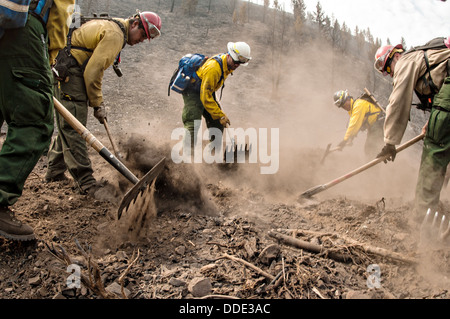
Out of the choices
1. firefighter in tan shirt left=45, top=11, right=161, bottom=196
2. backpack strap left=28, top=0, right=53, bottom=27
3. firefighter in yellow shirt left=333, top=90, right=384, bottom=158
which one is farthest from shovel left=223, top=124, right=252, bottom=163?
backpack strap left=28, top=0, right=53, bottom=27

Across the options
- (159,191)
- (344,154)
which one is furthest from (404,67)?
(344,154)

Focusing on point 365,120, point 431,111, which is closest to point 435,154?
point 431,111

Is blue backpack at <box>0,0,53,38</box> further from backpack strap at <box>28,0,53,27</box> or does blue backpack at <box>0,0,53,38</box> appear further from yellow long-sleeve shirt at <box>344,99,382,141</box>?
yellow long-sleeve shirt at <box>344,99,382,141</box>

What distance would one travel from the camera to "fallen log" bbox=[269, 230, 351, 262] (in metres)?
2.49

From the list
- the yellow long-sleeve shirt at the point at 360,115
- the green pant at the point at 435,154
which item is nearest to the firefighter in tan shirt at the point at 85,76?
the green pant at the point at 435,154

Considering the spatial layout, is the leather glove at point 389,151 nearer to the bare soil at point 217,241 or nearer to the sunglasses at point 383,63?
the bare soil at point 217,241

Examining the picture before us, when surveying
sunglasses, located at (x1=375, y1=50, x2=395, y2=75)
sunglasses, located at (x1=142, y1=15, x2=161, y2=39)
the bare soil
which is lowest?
the bare soil

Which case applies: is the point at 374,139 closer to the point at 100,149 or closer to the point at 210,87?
the point at 210,87

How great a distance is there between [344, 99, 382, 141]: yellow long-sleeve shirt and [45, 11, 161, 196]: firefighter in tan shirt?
4513 millimetres

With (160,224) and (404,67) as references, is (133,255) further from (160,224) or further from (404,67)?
(404,67)

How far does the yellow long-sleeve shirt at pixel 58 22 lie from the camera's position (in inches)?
85.4

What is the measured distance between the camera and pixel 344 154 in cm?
855

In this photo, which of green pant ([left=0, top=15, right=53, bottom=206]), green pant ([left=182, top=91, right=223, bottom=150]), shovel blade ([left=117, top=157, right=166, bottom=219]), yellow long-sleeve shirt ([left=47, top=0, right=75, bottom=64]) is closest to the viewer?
green pant ([left=0, top=15, right=53, bottom=206])

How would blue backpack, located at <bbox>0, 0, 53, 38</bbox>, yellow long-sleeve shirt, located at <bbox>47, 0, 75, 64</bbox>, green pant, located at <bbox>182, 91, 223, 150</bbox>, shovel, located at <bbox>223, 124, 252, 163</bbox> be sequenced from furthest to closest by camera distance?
shovel, located at <bbox>223, 124, 252, 163</bbox>, green pant, located at <bbox>182, 91, 223, 150</bbox>, yellow long-sleeve shirt, located at <bbox>47, 0, 75, 64</bbox>, blue backpack, located at <bbox>0, 0, 53, 38</bbox>
